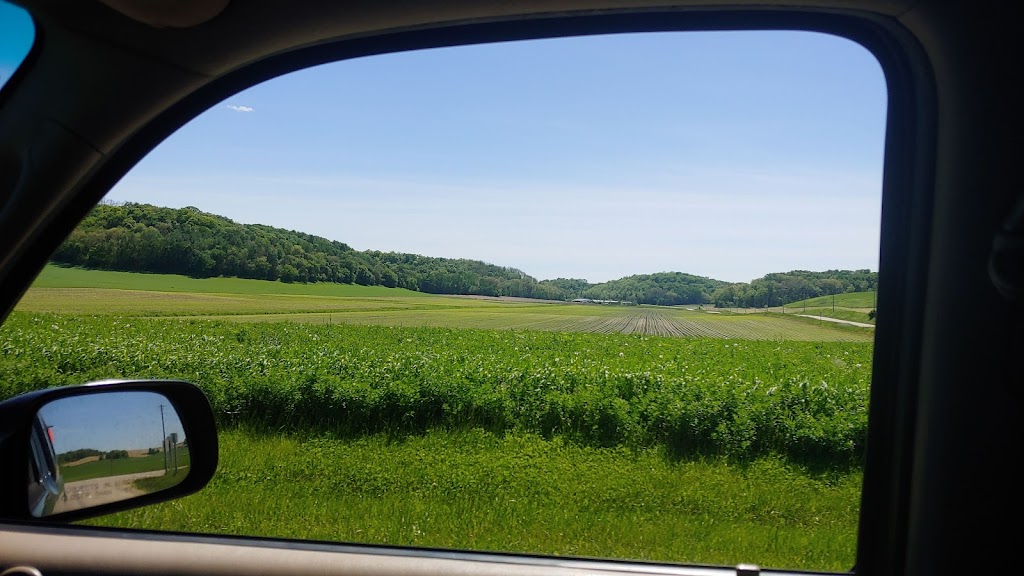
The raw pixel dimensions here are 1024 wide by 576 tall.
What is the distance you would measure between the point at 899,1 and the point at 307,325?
10.7 meters

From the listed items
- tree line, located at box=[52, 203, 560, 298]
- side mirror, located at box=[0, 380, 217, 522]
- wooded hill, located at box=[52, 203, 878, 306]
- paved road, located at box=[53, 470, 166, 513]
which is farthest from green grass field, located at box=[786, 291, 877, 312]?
tree line, located at box=[52, 203, 560, 298]

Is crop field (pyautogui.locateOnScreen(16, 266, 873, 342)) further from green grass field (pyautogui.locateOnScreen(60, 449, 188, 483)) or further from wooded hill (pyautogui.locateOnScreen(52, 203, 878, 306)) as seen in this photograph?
green grass field (pyautogui.locateOnScreen(60, 449, 188, 483))

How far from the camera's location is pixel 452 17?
58.5 inches

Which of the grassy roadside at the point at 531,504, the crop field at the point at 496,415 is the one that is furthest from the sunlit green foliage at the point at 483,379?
the grassy roadside at the point at 531,504

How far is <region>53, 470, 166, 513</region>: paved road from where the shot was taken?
56.0 inches

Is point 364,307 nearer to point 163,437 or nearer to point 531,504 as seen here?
point 531,504

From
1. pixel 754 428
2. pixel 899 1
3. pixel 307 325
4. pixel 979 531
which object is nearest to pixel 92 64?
pixel 899 1

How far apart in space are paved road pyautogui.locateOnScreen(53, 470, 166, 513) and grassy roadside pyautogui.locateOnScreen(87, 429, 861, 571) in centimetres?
101

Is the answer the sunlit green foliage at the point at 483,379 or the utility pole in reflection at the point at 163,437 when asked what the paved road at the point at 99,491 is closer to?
the utility pole in reflection at the point at 163,437

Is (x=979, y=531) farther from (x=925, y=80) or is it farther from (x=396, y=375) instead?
(x=396, y=375)

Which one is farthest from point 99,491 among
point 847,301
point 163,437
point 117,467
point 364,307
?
point 364,307

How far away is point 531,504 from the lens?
466cm

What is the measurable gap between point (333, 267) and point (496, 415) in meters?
4.11

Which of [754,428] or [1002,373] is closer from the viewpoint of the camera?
[1002,373]
